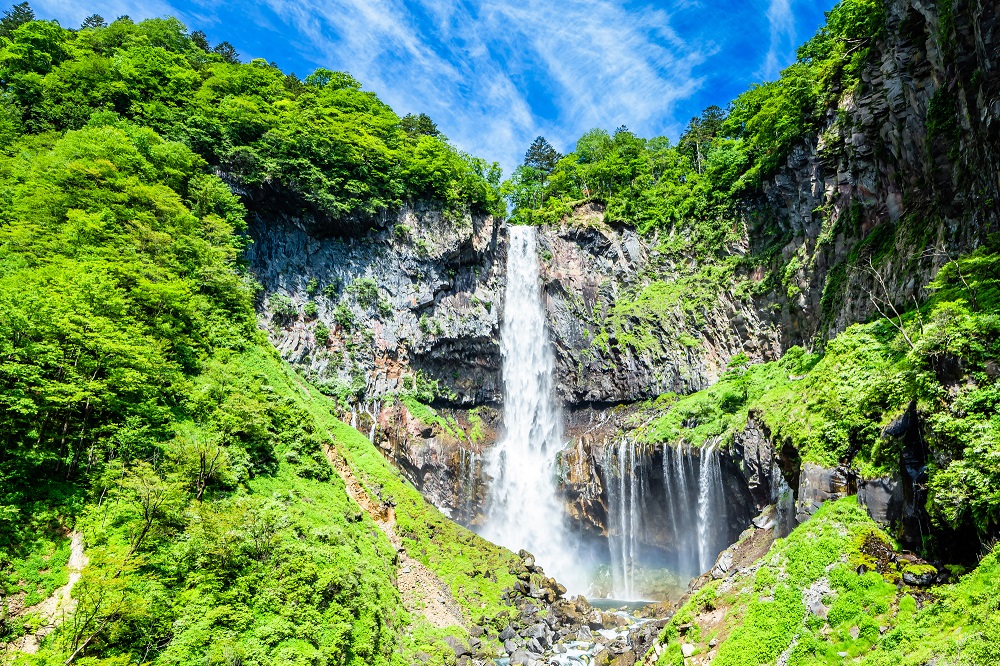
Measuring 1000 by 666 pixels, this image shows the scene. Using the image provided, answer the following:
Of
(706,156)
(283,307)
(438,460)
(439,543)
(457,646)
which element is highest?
(706,156)

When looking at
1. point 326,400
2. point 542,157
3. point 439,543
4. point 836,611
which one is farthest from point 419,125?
point 836,611

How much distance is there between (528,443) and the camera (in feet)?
125

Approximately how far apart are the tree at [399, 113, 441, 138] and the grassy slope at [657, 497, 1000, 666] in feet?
152

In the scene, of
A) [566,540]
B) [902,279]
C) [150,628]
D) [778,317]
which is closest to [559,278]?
[778,317]

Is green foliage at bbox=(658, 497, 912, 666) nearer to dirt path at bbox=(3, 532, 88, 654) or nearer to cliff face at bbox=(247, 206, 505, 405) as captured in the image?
dirt path at bbox=(3, 532, 88, 654)

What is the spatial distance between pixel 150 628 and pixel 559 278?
3555 cm

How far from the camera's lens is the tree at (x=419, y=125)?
48.6m

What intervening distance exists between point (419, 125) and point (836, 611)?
164 ft

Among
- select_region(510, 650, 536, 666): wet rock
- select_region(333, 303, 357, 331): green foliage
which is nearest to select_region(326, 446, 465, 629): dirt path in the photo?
select_region(510, 650, 536, 666): wet rock

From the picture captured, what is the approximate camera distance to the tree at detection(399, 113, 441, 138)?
48.6 m

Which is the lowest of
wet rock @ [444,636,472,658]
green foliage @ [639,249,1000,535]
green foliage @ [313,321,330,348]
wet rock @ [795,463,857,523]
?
wet rock @ [444,636,472,658]

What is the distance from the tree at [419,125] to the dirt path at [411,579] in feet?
122

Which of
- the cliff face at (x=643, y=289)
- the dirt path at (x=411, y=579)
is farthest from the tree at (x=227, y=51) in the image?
the dirt path at (x=411, y=579)

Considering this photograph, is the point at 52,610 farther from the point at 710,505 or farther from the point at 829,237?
the point at 829,237
